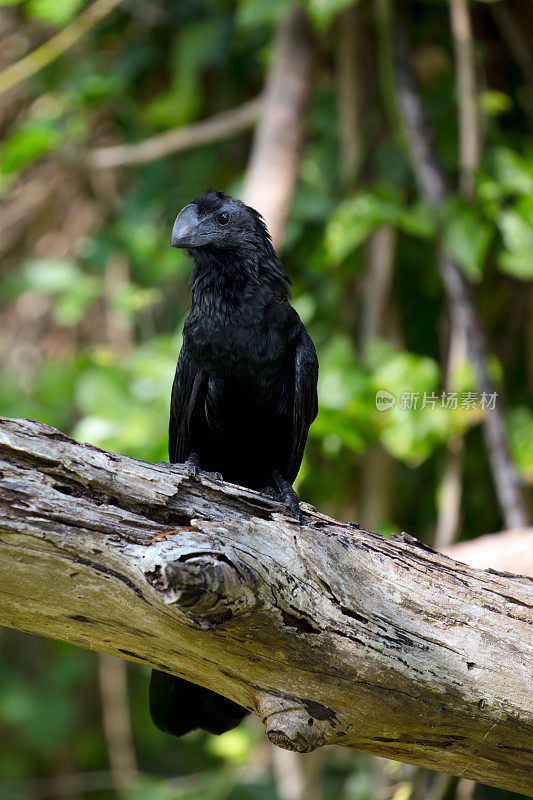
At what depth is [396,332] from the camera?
4.57m

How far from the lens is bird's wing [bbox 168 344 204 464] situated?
10.1 ft

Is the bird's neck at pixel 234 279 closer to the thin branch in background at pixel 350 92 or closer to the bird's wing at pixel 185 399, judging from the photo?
the bird's wing at pixel 185 399

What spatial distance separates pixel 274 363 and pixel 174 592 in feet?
4.65

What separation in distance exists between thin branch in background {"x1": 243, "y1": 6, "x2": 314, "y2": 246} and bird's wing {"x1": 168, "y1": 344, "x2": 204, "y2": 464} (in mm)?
1184

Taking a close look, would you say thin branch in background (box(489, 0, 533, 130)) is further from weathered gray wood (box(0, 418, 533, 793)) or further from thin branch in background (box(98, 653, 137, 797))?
thin branch in background (box(98, 653, 137, 797))

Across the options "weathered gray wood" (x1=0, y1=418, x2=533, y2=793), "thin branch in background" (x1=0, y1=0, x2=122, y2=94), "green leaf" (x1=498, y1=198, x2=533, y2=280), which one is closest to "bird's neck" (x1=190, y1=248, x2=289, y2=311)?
"weathered gray wood" (x1=0, y1=418, x2=533, y2=793)

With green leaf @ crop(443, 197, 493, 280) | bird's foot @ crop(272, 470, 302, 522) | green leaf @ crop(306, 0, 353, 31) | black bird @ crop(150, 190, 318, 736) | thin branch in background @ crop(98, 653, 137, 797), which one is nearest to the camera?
bird's foot @ crop(272, 470, 302, 522)

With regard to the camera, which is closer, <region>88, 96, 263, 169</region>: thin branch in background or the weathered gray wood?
the weathered gray wood

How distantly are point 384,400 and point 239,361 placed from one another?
122 centimetres

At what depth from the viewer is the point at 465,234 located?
397cm

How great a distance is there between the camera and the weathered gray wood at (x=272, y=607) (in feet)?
5.97

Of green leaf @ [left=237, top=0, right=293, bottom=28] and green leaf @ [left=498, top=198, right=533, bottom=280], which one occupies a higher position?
green leaf @ [left=237, top=0, right=293, bottom=28]

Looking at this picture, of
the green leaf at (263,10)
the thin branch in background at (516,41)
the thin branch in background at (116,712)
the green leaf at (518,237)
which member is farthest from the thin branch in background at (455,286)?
the thin branch in background at (116,712)

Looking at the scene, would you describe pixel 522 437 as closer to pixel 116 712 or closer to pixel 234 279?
pixel 234 279
